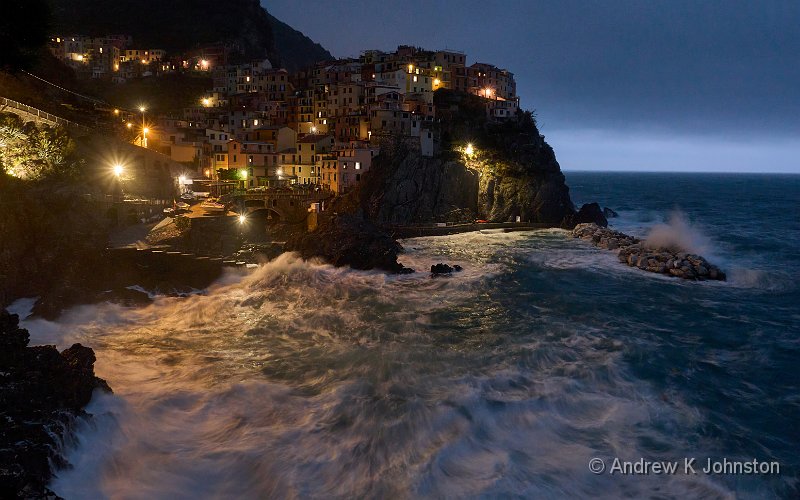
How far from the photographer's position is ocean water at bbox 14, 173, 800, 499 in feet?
49.9

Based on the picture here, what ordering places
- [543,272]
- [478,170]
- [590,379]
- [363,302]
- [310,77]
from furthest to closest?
[310,77], [478,170], [543,272], [363,302], [590,379]

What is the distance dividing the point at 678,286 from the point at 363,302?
25694 millimetres

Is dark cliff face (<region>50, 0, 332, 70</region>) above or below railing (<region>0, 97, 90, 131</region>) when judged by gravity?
above

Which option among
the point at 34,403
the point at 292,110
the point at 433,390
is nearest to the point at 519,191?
the point at 292,110

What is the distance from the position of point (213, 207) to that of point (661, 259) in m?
44.4

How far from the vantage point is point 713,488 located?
14969 millimetres

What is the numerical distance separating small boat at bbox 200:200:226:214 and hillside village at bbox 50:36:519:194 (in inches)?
465

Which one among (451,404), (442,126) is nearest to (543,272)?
(451,404)

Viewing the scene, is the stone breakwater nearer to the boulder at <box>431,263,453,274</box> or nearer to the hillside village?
the boulder at <box>431,263,453,274</box>

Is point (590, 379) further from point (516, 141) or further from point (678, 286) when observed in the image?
point (516, 141)

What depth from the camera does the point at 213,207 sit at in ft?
169

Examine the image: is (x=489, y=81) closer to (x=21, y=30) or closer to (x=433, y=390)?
(x=21, y=30)

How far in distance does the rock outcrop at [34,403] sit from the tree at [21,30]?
67.1ft

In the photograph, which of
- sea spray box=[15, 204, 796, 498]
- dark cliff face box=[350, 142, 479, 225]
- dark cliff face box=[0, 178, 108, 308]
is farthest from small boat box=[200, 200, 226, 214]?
dark cliff face box=[350, 142, 479, 225]
